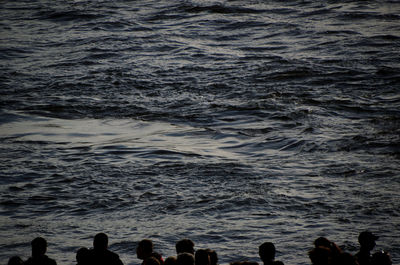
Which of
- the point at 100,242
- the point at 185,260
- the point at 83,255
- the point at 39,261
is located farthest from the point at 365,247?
the point at 39,261

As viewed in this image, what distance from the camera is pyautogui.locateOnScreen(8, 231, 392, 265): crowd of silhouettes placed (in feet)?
16.7

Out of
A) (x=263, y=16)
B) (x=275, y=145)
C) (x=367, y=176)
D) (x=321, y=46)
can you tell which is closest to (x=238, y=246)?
(x=367, y=176)

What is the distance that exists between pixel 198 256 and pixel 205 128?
28.9 feet

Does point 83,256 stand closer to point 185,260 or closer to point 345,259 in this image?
point 185,260

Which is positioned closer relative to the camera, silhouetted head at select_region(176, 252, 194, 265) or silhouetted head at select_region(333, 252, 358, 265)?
silhouetted head at select_region(176, 252, 194, 265)

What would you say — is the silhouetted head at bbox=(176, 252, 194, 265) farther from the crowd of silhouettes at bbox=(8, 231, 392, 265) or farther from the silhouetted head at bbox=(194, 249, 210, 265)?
the silhouetted head at bbox=(194, 249, 210, 265)

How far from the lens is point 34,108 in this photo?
15.6 meters

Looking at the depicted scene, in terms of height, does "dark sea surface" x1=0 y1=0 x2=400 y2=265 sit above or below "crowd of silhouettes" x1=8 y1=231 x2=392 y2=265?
below

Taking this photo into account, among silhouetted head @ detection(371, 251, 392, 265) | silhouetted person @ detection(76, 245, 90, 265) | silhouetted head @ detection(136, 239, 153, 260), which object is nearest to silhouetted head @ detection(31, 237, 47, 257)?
silhouetted person @ detection(76, 245, 90, 265)

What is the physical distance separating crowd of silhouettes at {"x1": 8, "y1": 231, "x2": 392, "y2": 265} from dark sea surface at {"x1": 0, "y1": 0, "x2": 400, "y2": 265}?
7.94 ft

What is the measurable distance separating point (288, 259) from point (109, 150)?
5579mm

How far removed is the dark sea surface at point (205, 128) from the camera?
9164mm

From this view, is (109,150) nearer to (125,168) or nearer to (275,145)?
(125,168)

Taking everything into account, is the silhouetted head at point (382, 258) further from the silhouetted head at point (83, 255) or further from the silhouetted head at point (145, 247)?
the silhouetted head at point (83, 255)
